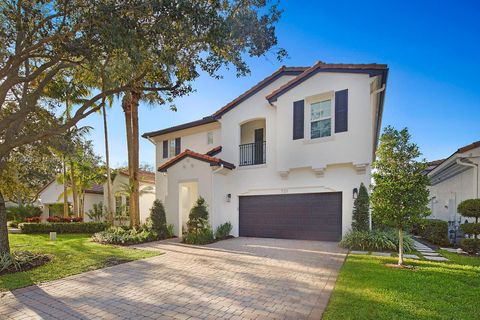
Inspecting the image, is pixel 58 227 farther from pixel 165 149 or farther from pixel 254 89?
pixel 254 89

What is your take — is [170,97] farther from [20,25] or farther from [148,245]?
[148,245]

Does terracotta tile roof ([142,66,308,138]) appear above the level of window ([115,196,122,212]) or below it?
above

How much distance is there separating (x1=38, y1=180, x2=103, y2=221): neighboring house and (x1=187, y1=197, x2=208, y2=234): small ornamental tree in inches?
698

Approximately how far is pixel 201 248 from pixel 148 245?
2750 millimetres

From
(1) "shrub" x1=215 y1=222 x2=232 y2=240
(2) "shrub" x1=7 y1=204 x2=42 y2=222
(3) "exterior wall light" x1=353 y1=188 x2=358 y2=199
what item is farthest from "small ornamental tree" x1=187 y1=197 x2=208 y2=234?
(2) "shrub" x1=7 y1=204 x2=42 y2=222

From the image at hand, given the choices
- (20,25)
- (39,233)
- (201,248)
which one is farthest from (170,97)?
(39,233)

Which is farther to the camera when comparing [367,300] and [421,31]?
[421,31]

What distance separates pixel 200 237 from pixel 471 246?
10.5m

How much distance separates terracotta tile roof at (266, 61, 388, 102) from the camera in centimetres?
1084

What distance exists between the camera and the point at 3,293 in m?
5.56

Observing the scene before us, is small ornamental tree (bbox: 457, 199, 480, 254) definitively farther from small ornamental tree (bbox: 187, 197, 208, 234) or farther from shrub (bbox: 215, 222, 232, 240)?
small ornamental tree (bbox: 187, 197, 208, 234)

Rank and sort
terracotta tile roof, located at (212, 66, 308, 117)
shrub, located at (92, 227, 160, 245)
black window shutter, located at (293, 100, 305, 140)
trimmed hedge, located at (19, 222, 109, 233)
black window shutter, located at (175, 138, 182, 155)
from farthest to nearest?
black window shutter, located at (175, 138, 182, 155), trimmed hedge, located at (19, 222, 109, 233), terracotta tile roof, located at (212, 66, 308, 117), black window shutter, located at (293, 100, 305, 140), shrub, located at (92, 227, 160, 245)

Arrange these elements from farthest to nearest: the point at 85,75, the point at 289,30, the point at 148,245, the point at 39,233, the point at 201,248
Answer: the point at 39,233, the point at 148,245, the point at 201,248, the point at 85,75, the point at 289,30

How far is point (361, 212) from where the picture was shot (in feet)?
35.5
